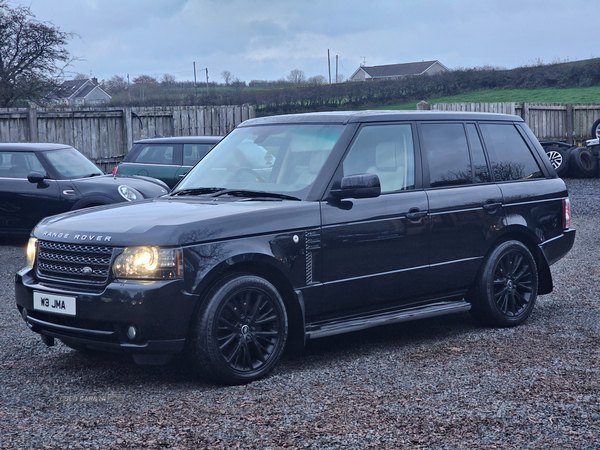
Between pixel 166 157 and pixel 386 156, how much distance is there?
361 inches

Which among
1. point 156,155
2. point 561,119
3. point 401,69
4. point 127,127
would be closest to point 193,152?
point 156,155

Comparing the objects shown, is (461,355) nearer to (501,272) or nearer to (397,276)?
(397,276)

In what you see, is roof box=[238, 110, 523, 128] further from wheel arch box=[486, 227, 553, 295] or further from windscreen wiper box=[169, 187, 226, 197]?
wheel arch box=[486, 227, 553, 295]

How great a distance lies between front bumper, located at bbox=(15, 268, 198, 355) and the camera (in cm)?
446

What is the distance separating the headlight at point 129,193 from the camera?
1134cm

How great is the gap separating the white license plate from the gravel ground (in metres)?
0.52

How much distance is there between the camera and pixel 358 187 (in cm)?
522

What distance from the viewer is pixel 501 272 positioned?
21.6ft

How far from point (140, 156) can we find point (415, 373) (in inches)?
415

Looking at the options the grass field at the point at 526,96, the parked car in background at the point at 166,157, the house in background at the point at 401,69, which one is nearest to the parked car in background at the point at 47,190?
the parked car in background at the point at 166,157

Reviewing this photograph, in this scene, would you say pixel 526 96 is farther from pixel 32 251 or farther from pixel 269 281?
pixel 32 251

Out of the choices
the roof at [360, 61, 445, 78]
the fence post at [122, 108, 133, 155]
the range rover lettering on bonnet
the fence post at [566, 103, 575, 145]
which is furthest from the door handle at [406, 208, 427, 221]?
the roof at [360, 61, 445, 78]

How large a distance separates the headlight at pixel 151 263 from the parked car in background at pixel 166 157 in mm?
9729

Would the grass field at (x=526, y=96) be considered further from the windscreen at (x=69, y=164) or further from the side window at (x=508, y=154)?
the side window at (x=508, y=154)
